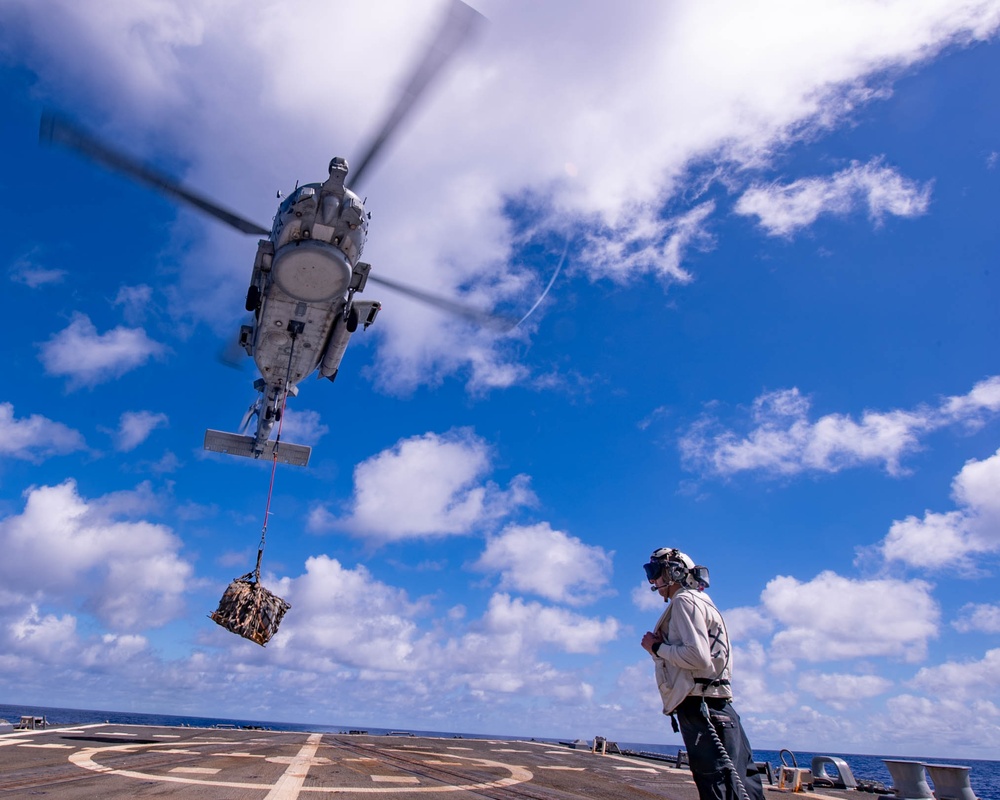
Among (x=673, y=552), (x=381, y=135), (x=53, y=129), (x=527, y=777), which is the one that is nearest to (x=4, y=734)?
(x=527, y=777)

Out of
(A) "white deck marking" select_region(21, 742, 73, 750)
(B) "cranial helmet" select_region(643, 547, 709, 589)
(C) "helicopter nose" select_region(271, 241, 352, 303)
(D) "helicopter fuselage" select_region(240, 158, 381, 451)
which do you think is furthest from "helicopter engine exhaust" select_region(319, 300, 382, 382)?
(B) "cranial helmet" select_region(643, 547, 709, 589)

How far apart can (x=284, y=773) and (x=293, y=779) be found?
1.02m

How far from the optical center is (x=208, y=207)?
744 inches

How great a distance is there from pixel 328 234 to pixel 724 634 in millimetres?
16348

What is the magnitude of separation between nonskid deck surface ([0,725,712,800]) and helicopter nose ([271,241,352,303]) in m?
12.7

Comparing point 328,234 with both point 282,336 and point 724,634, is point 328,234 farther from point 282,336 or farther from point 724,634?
point 724,634

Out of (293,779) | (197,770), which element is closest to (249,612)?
(197,770)

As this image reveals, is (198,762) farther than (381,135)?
Answer: No

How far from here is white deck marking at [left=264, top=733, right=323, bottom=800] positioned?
911 cm

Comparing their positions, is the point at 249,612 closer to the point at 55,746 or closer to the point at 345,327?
the point at 55,746

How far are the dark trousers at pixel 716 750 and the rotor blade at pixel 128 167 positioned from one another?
63.7 ft

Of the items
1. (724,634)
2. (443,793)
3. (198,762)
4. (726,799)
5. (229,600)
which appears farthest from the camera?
(229,600)

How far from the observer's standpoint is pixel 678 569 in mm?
5520

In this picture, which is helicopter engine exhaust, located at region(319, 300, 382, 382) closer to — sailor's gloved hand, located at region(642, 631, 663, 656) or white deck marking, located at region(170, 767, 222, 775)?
white deck marking, located at region(170, 767, 222, 775)
